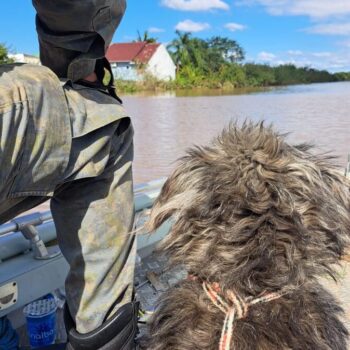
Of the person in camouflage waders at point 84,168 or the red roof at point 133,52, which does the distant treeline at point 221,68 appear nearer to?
the red roof at point 133,52

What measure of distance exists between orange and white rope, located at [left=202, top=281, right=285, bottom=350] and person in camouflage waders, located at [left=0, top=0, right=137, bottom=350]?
35 centimetres

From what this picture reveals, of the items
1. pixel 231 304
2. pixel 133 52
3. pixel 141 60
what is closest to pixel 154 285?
pixel 231 304

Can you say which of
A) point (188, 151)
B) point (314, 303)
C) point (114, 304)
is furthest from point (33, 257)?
point (314, 303)

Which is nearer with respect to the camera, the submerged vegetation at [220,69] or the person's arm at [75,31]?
the person's arm at [75,31]

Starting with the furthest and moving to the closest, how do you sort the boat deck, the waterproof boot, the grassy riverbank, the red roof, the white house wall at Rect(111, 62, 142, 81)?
the red roof < the white house wall at Rect(111, 62, 142, 81) < the grassy riverbank < the boat deck < the waterproof boot

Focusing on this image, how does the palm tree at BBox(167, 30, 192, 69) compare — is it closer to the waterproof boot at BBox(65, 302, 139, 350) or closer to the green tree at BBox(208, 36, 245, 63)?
the green tree at BBox(208, 36, 245, 63)

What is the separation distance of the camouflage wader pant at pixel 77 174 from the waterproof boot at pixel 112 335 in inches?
1.1

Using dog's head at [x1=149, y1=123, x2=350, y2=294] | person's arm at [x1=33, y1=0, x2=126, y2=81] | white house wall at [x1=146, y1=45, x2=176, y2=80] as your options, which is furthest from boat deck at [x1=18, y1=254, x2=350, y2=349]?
white house wall at [x1=146, y1=45, x2=176, y2=80]

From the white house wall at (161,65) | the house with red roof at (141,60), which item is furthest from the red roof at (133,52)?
the white house wall at (161,65)

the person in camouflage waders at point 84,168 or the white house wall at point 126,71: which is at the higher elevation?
the person in camouflage waders at point 84,168

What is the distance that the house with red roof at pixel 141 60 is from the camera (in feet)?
150

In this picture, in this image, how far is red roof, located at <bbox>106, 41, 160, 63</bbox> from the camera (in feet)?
158

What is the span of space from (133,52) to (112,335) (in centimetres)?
4975

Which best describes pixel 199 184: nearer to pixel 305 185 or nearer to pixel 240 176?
pixel 240 176
